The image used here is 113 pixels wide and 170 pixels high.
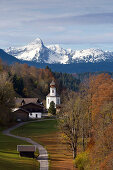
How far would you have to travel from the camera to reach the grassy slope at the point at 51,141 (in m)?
47.0

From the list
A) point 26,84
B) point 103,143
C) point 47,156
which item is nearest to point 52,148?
point 47,156

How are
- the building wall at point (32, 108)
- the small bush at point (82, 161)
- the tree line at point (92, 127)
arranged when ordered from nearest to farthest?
the tree line at point (92, 127), the small bush at point (82, 161), the building wall at point (32, 108)

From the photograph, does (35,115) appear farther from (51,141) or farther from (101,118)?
(101,118)

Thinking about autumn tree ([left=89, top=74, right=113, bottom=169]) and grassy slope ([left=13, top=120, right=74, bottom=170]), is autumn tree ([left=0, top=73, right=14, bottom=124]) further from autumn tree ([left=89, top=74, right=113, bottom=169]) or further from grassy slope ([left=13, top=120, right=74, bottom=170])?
autumn tree ([left=89, top=74, right=113, bottom=169])

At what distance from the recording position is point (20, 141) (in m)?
61.9

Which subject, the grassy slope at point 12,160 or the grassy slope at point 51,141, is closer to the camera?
the grassy slope at point 12,160

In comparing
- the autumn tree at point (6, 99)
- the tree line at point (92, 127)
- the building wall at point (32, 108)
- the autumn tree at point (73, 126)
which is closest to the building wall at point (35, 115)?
the building wall at point (32, 108)

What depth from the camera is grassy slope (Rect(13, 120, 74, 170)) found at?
154 feet

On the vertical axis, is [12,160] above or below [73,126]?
below

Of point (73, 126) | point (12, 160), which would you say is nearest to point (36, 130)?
point (12, 160)

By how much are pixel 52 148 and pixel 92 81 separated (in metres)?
13.6

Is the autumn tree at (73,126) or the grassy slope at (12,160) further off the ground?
the autumn tree at (73,126)

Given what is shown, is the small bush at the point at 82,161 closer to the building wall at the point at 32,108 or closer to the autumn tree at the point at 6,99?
the autumn tree at the point at 6,99

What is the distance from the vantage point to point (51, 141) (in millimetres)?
64688
